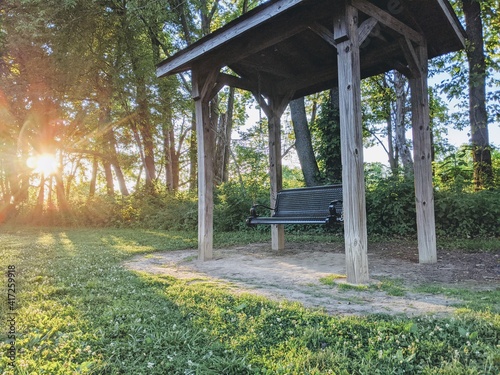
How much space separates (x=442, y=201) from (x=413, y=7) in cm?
407

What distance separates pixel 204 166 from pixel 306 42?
254 cm

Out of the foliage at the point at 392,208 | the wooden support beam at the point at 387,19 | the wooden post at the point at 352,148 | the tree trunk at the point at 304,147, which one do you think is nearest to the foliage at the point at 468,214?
the foliage at the point at 392,208

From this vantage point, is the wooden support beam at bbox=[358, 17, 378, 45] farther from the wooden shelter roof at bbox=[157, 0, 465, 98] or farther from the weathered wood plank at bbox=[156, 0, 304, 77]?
the weathered wood plank at bbox=[156, 0, 304, 77]

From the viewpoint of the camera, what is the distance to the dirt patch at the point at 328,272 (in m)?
2.90

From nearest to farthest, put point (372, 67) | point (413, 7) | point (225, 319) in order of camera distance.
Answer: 1. point (225, 319)
2. point (413, 7)
3. point (372, 67)

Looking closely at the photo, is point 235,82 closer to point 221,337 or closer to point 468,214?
point 221,337

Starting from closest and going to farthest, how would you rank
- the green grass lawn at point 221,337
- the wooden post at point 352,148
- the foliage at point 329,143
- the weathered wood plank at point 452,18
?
the green grass lawn at point 221,337
the wooden post at point 352,148
the weathered wood plank at point 452,18
the foliage at point 329,143

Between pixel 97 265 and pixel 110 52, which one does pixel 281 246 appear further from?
pixel 110 52

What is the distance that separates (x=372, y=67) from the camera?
5.73 m

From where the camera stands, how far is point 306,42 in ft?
17.3

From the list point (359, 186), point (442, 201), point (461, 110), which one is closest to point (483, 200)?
point (442, 201)

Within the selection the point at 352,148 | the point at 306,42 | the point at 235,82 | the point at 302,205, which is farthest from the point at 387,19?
the point at 302,205

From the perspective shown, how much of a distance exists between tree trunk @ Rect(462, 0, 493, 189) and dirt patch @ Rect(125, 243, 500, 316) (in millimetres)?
3498

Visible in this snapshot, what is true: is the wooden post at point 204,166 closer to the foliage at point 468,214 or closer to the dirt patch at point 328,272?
the dirt patch at point 328,272
